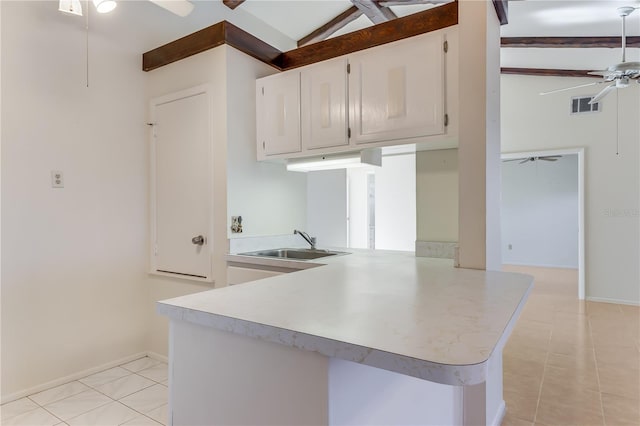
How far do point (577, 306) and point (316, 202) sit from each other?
12.0ft

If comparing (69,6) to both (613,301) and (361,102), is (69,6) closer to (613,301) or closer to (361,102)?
(361,102)

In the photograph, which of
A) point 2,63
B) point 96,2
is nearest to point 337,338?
point 96,2

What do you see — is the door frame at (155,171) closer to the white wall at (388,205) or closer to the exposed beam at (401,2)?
the exposed beam at (401,2)

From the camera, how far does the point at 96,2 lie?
185cm

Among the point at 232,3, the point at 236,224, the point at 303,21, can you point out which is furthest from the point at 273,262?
the point at 303,21

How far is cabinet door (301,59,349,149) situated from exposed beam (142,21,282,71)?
0.48 m

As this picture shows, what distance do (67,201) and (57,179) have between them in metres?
0.16

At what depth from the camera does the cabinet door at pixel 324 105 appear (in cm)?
240

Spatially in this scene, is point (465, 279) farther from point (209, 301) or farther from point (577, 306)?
point (577, 306)

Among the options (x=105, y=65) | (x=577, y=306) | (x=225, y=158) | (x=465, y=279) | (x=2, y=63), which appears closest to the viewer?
(x=465, y=279)

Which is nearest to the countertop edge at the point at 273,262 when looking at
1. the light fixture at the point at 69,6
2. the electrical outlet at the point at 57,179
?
the electrical outlet at the point at 57,179

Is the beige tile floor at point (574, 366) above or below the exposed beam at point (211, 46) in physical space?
below

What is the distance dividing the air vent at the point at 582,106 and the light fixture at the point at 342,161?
409 cm

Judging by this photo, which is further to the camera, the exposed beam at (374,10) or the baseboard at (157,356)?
the exposed beam at (374,10)
